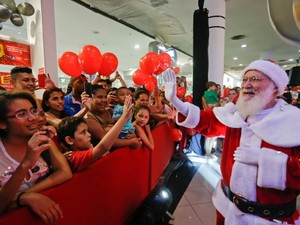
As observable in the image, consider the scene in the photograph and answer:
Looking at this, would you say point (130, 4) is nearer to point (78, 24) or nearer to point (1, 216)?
point (78, 24)

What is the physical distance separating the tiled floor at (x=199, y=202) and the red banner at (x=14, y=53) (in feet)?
12.1

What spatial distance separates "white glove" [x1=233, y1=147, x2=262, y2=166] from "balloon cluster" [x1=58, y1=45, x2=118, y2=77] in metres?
2.20

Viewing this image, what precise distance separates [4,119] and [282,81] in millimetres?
1602

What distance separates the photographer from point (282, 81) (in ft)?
3.91

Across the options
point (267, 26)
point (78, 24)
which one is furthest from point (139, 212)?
point (267, 26)

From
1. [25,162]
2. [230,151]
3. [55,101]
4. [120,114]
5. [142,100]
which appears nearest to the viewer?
[25,162]

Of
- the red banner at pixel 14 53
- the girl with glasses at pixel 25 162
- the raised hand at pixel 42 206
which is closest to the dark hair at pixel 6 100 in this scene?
Result: the girl with glasses at pixel 25 162

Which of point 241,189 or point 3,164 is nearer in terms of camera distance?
point 3,164

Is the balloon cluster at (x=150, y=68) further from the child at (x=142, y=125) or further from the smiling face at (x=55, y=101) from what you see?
the smiling face at (x=55, y=101)

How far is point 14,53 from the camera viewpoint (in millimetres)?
3557

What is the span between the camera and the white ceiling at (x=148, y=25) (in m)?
4.76

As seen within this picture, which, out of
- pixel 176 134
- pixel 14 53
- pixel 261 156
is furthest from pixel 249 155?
pixel 14 53

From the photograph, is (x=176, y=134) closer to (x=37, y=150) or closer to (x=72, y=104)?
(x=72, y=104)

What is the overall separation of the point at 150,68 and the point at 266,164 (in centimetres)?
287
